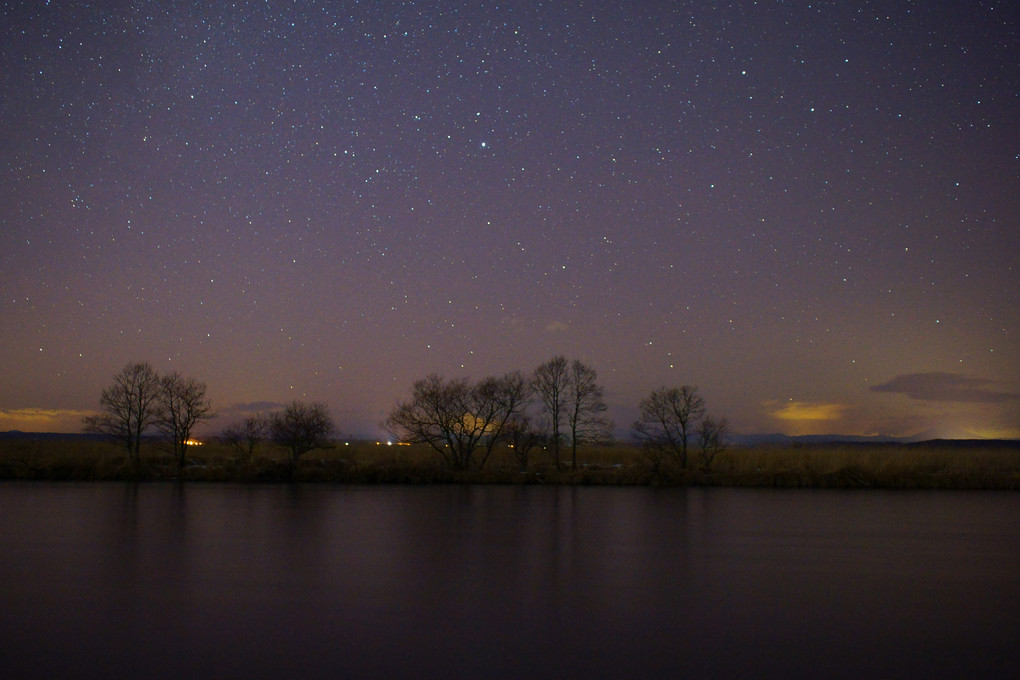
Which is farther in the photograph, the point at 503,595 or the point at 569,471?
the point at 569,471

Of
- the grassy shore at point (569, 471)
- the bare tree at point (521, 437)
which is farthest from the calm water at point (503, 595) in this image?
the bare tree at point (521, 437)

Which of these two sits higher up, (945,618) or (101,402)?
(101,402)

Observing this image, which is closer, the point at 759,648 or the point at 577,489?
the point at 759,648

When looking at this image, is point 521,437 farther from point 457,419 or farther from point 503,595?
point 503,595

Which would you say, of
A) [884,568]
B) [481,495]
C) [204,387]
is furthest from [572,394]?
[884,568]

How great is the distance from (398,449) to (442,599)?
3252 centimetres

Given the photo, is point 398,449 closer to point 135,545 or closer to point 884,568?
point 135,545

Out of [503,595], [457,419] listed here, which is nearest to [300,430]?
[457,419]

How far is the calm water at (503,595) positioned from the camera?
6.19 meters

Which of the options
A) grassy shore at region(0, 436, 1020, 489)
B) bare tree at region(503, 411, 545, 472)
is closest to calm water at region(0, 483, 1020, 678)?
grassy shore at region(0, 436, 1020, 489)

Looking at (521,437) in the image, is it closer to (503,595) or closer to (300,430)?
(300,430)

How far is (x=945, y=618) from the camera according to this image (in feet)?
25.7

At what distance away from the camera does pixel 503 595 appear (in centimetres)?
862

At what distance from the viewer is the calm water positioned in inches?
244
